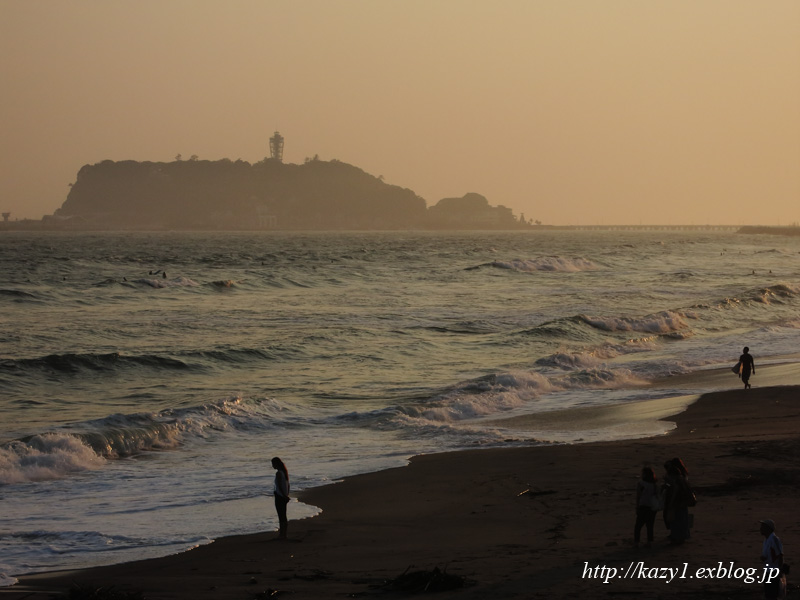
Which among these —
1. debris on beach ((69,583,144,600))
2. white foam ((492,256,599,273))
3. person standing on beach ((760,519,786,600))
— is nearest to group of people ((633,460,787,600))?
person standing on beach ((760,519,786,600))

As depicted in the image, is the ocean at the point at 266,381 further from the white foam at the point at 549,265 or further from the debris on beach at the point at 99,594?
the white foam at the point at 549,265

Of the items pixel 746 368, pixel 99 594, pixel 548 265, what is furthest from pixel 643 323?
pixel 548 265

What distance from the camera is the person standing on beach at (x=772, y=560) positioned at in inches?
314

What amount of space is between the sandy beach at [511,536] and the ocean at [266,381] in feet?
2.80

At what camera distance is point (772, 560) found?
27.2ft

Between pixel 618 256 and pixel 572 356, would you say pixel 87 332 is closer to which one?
pixel 572 356

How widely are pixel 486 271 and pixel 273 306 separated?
118ft

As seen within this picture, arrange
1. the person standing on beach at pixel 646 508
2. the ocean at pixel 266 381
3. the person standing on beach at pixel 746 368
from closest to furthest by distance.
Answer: the person standing on beach at pixel 646 508 < the ocean at pixel 266 381 < the person standing on beach at pixel 746 368

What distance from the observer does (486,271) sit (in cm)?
8050

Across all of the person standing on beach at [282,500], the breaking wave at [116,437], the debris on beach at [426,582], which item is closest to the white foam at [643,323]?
the breaking wave at [116,437]

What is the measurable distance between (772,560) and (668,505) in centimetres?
192

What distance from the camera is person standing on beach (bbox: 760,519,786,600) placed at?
26.2 ft

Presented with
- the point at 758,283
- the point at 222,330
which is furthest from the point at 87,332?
the point at 758,283

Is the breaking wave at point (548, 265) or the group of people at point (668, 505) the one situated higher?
the breaking wave at point (548, 265)
